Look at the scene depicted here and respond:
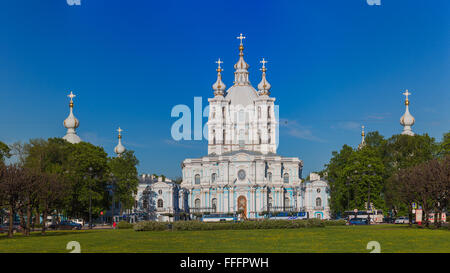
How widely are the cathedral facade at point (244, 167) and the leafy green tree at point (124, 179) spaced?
18.6 metres

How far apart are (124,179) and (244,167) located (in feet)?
84.4

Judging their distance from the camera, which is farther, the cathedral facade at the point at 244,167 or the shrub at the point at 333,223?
the cathedral facade at the point at 244,167

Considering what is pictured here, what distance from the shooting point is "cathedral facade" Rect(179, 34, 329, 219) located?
114188 millimetres

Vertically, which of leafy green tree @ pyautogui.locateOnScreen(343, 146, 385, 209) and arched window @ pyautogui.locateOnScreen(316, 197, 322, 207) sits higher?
leafy green tree @ pyautogui.locateOnScreen(343, 146, 385, 209)

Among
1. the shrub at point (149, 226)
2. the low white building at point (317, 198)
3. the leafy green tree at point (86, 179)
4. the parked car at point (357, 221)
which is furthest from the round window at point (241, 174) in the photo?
the shrub at point (149, 226)

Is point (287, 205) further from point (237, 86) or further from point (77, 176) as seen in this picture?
point (77, 176)

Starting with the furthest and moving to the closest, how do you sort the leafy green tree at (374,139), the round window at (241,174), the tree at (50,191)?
the round window at (241,174)
the leafy green tree at (374,139)
the tree at (50,191)

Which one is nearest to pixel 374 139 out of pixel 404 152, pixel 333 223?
pixel 404 152

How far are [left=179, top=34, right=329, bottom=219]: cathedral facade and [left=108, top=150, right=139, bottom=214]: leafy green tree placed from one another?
1864 cm

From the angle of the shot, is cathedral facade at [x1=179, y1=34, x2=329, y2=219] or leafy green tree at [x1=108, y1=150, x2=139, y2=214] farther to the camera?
cathedral facade at [x1=179, y1=34, x2=329, y2=219]

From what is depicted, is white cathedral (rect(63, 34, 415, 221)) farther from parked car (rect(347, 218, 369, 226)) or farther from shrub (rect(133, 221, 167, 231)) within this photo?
shrub (rect(133, 221, 167, 231))

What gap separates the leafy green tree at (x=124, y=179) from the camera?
99188mm

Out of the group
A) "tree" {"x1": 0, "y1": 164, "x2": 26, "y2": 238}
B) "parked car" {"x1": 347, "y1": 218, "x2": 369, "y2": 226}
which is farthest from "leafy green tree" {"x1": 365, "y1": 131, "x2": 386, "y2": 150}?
"tree" {"x1": 0, "y1": 164, "x2": 26, "y2": 238}

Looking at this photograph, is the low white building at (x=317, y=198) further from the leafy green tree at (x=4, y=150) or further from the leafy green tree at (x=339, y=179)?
the leafy green tree at (x=4, y=150)
